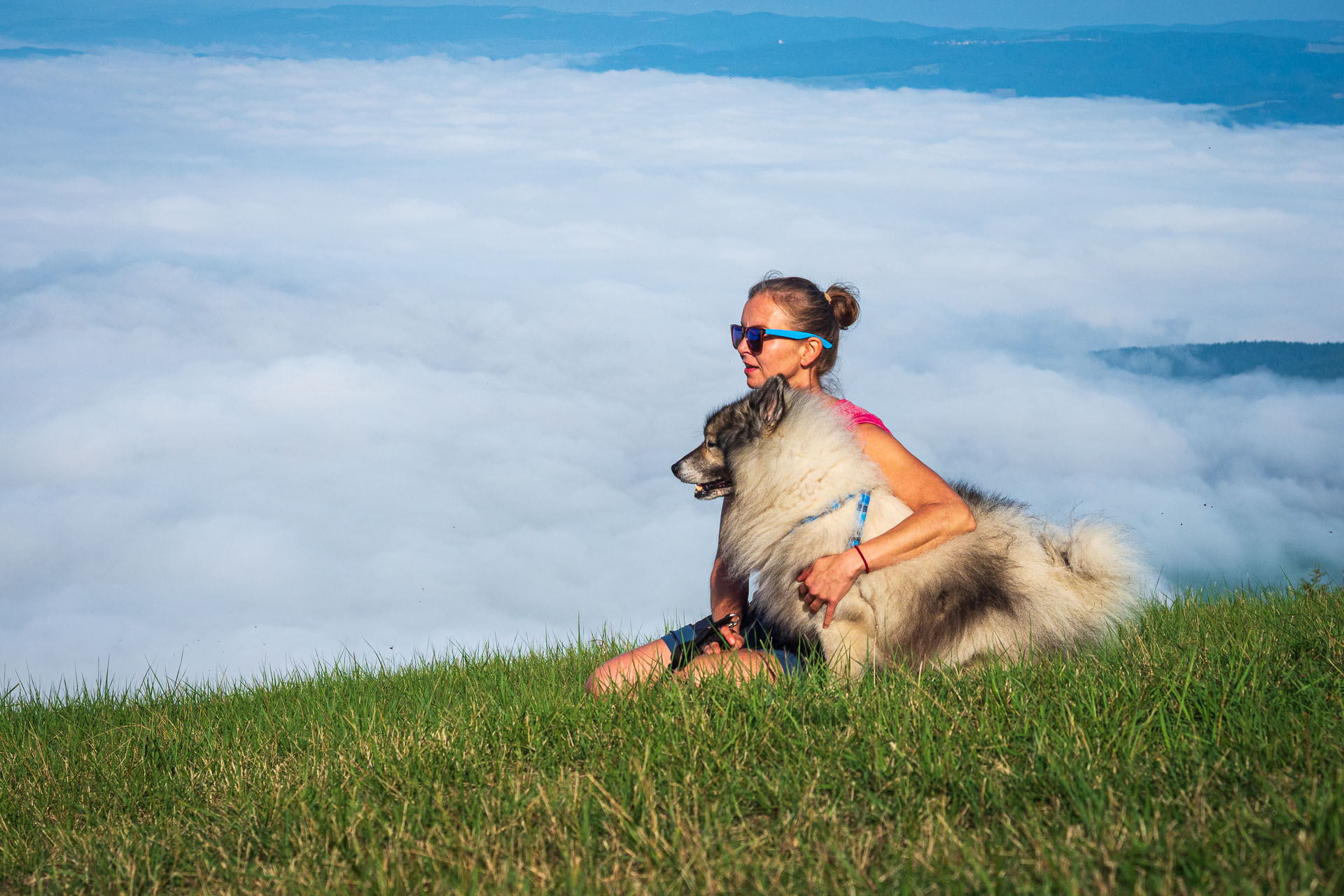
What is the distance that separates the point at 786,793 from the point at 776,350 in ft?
7.73

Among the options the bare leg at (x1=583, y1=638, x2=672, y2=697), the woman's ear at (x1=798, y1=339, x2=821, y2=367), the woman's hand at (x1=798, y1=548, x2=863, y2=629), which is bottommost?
the bare leg at (x1=583, y1=638, x2=672, y2=697)

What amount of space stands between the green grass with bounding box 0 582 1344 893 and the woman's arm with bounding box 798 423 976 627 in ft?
1.43

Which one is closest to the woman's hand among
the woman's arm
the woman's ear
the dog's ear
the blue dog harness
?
the woman's arm

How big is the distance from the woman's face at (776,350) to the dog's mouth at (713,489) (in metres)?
0.53

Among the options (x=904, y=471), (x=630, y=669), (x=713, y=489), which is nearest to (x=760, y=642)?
(x=630, y=669)

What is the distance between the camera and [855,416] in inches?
181

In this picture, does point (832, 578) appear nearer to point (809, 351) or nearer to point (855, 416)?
point (855, 416)

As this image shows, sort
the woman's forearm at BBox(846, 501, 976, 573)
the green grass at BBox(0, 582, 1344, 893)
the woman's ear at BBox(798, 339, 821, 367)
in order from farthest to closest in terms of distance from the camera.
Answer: the woman's ear at BBox(798, 339, 821, 367) → the woman's forearm at BBox(846, 501, 976, 573) → the green grass at BBox(0, 582, 1344, 893)

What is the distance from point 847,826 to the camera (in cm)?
312

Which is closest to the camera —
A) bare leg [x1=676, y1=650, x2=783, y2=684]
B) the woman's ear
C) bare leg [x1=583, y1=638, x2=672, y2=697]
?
bare leg [x1=676, y1=650, x2=783, y2=684]

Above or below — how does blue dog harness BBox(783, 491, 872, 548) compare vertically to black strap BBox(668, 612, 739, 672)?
above

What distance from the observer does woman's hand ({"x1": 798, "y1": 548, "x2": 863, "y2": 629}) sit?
13.4 ft

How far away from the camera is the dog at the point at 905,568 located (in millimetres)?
4289

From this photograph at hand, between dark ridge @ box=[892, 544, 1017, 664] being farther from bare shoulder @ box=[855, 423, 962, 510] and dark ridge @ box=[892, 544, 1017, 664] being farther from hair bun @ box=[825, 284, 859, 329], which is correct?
hair bun @ box=[825, 284, 859, 329]
